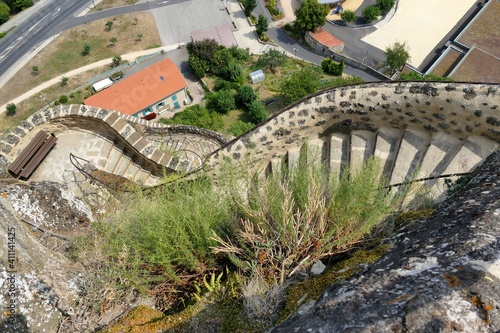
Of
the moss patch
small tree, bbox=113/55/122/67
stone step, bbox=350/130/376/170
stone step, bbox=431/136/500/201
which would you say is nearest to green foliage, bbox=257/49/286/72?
small tree, bbox=113/55/122/67

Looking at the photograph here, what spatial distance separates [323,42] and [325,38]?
59 cm

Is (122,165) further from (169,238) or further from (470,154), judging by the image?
(470,154)

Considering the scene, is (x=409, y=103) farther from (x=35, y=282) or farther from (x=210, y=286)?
(x=35, y=282)

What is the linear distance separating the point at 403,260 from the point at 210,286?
6.31 feet

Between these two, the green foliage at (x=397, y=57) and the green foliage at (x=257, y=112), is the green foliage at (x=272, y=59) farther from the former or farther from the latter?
the green foliage at (x=397, y=57)

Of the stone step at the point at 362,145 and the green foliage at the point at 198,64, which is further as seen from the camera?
the green foliage at the point at 198,64

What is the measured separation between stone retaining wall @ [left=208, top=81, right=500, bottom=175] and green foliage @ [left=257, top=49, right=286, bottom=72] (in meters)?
21.6

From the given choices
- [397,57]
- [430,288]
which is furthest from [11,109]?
[430,288]

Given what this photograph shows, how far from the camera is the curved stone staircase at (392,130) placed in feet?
17.7

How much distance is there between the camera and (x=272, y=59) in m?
27.5

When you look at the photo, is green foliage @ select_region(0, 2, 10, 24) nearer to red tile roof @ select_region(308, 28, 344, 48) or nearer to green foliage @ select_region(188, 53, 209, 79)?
green foliage @ select_region(188, 53, 209, 79)

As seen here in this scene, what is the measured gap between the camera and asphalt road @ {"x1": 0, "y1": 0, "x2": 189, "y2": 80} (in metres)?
31.6

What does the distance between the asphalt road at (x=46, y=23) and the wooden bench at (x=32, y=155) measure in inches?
1089

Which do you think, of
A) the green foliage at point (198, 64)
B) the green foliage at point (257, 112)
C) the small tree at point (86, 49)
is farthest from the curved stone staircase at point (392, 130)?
the small tree at point (86, 49)
